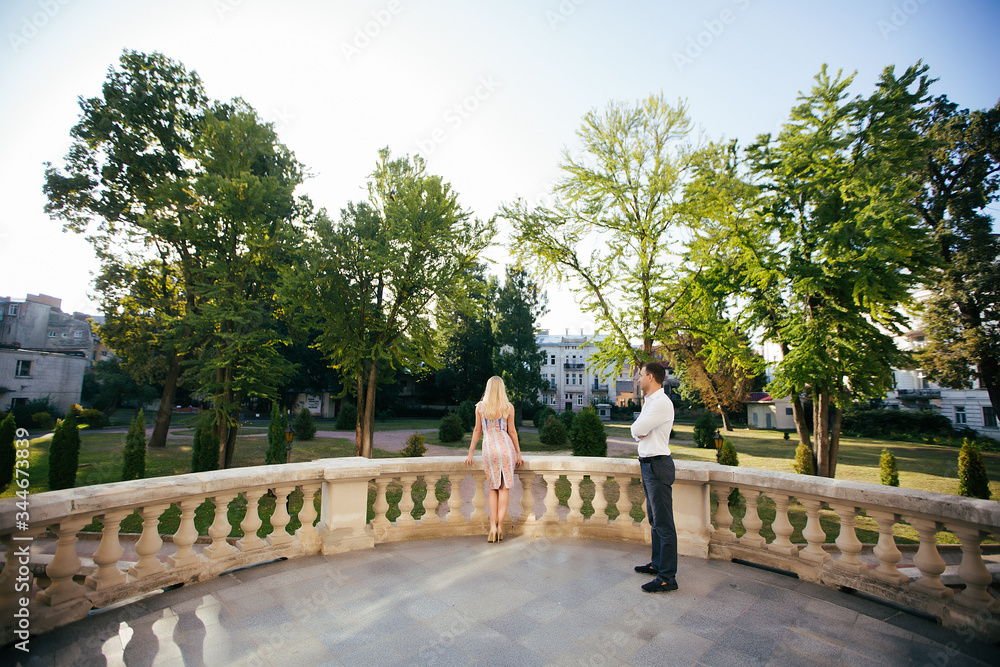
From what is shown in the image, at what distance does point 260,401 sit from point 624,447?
35023 millimetres

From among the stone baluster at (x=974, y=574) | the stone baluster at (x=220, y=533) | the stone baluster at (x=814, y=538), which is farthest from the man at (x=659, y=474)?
the stone baluster at (x=220, y=533)

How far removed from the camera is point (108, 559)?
3166mm

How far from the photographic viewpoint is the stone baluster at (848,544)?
3.56 metres

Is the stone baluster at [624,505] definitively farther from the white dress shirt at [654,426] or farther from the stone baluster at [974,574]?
the stone baluster at [974,574]

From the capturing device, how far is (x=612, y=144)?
11.9 metres

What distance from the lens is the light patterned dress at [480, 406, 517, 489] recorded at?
4.64 metres

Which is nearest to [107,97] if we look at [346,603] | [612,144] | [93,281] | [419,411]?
[93,281]

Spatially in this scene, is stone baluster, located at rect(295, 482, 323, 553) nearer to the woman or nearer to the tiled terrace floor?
the tiled terrace floor

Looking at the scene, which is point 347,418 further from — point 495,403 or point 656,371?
point 656,371

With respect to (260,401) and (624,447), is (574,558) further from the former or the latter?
(260,401)

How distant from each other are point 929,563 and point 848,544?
515 millimetres

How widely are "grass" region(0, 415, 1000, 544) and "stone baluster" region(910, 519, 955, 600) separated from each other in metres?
3.01

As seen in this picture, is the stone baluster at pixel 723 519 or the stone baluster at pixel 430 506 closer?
the stone baluster at pixel 723 519

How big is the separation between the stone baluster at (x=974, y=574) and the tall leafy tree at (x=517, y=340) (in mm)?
29425
